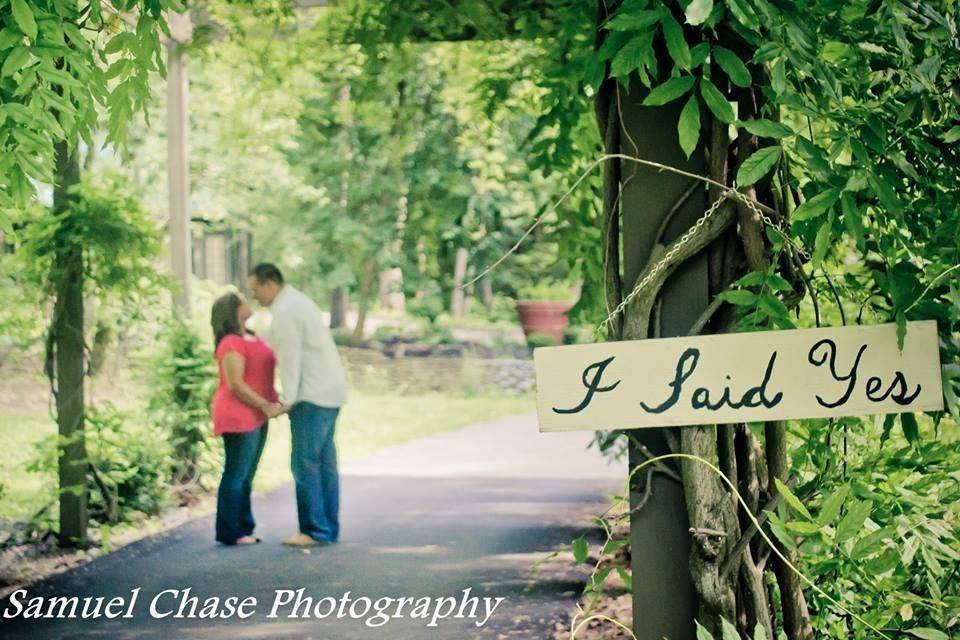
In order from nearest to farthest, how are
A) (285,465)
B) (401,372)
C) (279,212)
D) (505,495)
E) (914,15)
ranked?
(914,15)
(505,495)
(285,465)
(401,372)
(279,212)

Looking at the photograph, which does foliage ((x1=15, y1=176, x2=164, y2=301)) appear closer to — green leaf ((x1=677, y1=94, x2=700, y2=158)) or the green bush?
green leaf ((x1=677, y1=94, x2=700, y2=158))

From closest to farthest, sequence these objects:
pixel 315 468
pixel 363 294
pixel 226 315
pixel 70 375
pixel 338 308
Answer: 1. pixel 70 375
2. pixel 226 315
3. pixel 315 468
4. pixel 363 294
5. pixel 338 308

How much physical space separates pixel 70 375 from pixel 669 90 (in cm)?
455

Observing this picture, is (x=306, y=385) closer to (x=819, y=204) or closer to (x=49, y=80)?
(x=49, y=80)

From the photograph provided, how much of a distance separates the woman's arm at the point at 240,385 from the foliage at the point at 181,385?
44.0 inches

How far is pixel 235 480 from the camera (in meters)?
6.07

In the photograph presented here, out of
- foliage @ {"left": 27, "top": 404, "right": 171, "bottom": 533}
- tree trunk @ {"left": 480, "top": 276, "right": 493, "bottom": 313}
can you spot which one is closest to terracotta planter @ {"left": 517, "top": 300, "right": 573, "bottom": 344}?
tree trunk @ {"left": 480, "top": 276, "right": 493, "bottom": 313}

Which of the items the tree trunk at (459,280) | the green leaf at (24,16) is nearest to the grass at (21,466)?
the green leaf at (24,16)

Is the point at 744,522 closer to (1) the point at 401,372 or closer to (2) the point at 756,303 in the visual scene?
(2) the point at 756,303

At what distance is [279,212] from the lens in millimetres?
19031

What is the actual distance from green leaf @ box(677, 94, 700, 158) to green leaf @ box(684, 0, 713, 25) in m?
0.21

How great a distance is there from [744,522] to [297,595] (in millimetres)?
3294

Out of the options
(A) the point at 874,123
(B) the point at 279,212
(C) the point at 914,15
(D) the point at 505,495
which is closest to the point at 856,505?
(A) the point at 874,123

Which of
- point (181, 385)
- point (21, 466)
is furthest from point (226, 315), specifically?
point (21, 466)
